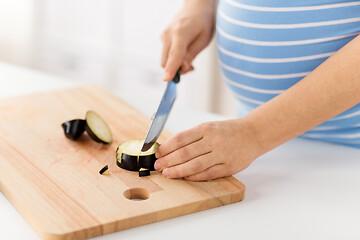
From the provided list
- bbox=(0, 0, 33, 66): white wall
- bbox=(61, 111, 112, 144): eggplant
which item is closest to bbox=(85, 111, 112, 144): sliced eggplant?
bbox=(61, 111, 112, 144): eggplant

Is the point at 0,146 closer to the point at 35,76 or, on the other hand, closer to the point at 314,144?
the point at 35,76

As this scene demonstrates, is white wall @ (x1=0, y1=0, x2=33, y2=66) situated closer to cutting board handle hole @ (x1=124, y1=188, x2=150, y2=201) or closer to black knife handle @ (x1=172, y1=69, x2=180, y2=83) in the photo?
black knife handle @ (x1=172, y1=69, x2=180, y2=83)

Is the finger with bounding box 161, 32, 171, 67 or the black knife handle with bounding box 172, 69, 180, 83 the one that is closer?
the black knife handle with bounding box 172, 69, 180, 83

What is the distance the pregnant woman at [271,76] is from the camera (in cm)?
106

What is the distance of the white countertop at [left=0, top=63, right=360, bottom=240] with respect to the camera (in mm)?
919

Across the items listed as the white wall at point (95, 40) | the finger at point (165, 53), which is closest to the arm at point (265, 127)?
the finger at point (165, 53)

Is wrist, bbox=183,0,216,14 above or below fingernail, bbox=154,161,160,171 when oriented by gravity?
above

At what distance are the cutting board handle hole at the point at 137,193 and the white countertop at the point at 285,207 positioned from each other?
0.09 m

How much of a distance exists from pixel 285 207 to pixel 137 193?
10.4 inches

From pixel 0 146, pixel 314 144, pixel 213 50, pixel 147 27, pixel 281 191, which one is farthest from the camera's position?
pixel 147 27

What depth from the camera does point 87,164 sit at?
112cm

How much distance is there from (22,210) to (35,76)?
2.76 feet

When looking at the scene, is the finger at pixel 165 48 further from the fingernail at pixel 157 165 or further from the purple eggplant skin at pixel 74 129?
the fingernail at pixel 157 165

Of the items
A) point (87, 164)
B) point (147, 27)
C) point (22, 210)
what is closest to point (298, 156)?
point (87, 164)
